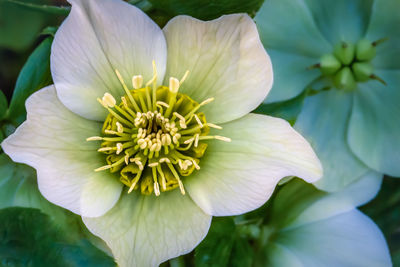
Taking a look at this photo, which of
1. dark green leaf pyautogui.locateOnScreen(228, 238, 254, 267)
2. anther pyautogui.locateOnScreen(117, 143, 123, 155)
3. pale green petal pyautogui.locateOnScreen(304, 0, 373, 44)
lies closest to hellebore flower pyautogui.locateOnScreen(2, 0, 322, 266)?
anther pyautogui.locateOnScreen(117, 143, 123, 155)

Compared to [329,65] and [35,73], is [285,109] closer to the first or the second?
[329,65]

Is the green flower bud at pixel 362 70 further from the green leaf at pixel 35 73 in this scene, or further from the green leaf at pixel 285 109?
the green leaf at pixel 35 73

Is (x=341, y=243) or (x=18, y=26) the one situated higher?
A: (x=18, y=26)

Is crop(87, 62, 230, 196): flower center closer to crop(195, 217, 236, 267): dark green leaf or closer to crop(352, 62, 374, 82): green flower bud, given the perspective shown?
crop(195, 217, 236, 267): dark green leaf

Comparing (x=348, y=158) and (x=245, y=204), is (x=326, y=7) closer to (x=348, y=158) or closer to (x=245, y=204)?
(x=348, y=158)

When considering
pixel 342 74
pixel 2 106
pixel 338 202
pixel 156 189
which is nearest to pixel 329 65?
pixel 342 74
